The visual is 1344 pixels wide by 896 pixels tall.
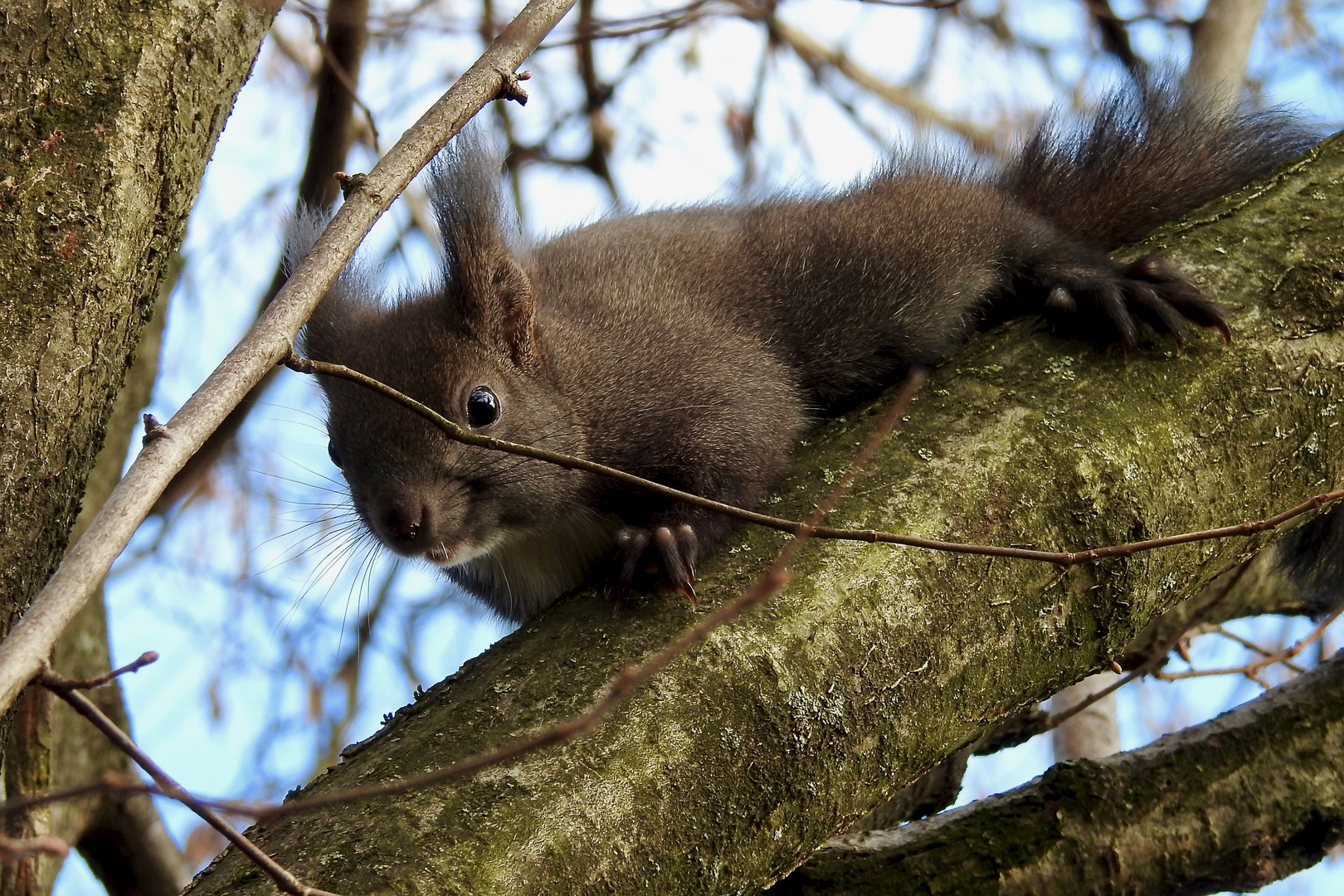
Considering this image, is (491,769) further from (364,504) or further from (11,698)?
(364,504)

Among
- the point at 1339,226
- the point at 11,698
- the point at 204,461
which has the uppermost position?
the point at 204,461

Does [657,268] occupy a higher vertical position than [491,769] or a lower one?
higher

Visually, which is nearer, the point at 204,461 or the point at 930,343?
the point at 930,343

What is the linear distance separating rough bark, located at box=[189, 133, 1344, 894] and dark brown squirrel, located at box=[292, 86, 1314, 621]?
177 millimetres

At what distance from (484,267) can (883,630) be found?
4.79ft

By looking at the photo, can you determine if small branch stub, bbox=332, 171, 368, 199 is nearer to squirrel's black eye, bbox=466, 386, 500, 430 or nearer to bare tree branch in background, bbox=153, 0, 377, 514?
squirrel's black eye, bbox=466, 386, 500, 430

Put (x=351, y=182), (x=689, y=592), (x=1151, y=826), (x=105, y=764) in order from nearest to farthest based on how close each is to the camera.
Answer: (x=351, y=182), (x=689, y=592), (x=1151, y=826), (x=105, y=764)

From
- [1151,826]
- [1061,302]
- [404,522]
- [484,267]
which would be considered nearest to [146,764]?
[404,522]

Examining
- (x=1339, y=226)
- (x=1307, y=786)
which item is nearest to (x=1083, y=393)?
(x=1339, y=226)

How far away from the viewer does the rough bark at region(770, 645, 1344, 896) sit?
8.53 feet

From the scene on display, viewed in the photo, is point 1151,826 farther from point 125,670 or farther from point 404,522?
point 125,670

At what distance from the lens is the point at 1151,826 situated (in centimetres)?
271

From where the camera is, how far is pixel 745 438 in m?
3.06

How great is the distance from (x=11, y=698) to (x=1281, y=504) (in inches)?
94.2
